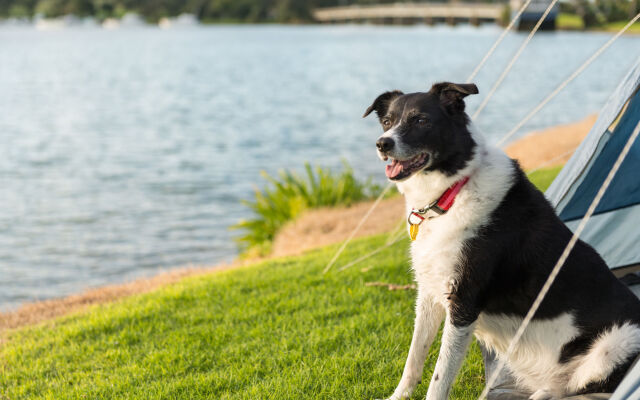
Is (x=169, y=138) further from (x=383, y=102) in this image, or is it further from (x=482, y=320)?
(x=482, y=320)

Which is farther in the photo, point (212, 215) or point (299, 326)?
point (212, 215)

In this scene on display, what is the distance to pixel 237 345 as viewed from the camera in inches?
183

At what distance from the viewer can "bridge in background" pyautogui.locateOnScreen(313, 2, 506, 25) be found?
78.1m

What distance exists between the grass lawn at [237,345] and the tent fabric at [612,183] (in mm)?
1417

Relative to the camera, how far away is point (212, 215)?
1426 centimetres

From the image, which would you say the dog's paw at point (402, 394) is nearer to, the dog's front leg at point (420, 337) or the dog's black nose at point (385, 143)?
the dog's front leg at point (420, 337)

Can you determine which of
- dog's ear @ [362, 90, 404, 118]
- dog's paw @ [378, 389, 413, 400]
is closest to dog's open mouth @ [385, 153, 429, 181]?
dog's ear @ [362, 90, 404, 118]

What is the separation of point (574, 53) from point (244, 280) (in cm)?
5364

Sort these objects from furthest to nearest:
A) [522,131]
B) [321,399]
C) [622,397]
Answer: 1. [522,131]
2. [321,399]
3. [622,397]

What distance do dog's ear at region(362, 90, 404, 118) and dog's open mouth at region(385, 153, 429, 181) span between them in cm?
52

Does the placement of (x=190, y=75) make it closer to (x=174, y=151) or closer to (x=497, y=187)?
(x=174, y=151)

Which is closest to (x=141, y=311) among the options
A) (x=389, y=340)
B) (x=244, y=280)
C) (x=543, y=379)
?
(x=244, y=280)

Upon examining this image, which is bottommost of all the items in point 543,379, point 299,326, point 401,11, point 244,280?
point 401,11

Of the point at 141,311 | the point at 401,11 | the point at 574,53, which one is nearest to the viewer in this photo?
the point at 141,311
